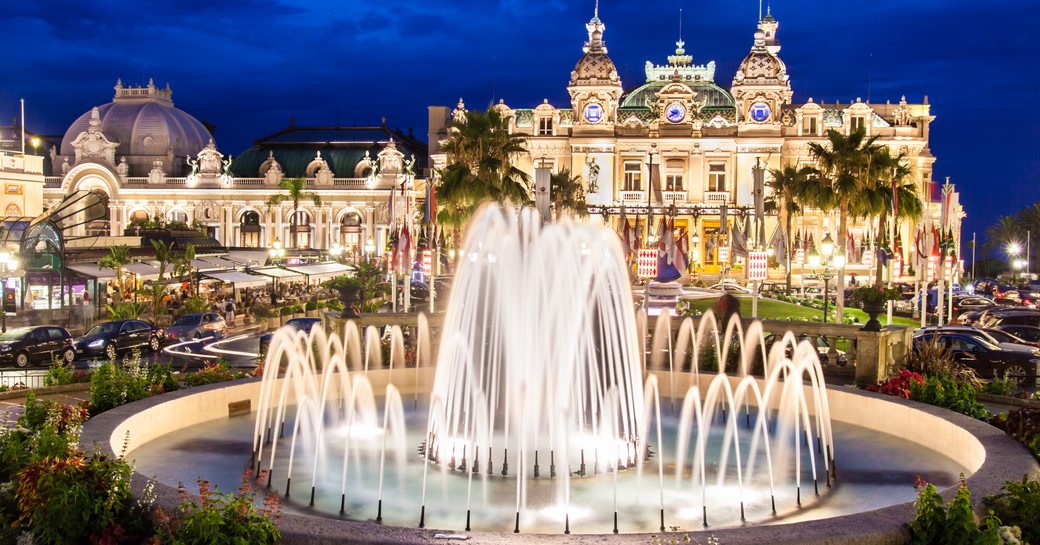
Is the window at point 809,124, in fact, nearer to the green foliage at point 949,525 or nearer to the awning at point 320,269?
the awning at point 320,269

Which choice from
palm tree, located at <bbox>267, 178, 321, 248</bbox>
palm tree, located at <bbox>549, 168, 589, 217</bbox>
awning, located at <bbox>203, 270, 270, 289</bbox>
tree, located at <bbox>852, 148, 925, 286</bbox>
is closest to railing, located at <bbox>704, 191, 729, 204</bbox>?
palm tree, located at <bbox>549, 168, 589, 217</bbox>

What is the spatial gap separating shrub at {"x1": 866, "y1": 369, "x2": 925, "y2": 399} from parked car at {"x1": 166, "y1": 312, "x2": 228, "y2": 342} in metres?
27.4

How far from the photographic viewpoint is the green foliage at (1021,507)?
1011 centimetres

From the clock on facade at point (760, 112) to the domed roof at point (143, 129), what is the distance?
64210 mm

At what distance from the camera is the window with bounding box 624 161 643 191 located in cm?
9331

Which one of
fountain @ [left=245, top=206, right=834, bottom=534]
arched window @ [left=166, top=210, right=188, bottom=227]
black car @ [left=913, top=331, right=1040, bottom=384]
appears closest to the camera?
fountain @ [left=245, top=206, right=834, bottom=534]

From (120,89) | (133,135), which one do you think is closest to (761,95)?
(133,135)

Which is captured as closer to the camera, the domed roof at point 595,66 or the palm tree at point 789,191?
the palm tree at point 789,191

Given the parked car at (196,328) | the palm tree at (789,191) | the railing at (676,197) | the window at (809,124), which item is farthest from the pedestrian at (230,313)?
the window at (809,124)

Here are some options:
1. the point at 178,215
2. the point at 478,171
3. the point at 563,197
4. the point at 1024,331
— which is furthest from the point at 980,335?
the point at 178,215

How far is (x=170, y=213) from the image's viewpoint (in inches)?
4119

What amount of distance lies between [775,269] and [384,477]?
7261cm

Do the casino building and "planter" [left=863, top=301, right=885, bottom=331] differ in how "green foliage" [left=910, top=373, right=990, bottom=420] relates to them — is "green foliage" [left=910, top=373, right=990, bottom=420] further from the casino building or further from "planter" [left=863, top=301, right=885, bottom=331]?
the casino building

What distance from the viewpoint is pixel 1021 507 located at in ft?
33.8
